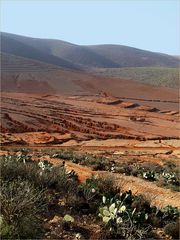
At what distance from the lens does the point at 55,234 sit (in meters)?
5.70

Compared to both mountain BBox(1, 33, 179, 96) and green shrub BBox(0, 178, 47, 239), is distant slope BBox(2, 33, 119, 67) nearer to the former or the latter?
mountain BBox(1, 33, 179, 96)

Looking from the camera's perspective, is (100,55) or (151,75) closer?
(151,75)

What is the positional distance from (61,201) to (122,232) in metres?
1.34

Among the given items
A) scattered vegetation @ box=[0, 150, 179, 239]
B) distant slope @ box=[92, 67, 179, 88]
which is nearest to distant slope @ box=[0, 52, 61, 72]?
distant slope @ box=[92, 67, 179, 88]

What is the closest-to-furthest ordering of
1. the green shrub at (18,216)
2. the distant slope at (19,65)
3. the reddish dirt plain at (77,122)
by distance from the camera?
the green shrub at (18,216), the reddish dirt plain at (77,122), the distant slope at (19,65)

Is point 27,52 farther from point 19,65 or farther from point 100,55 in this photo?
point 100,55

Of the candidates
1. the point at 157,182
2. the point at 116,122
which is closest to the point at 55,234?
the point at 157,182

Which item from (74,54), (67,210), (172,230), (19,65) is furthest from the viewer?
(74,54)

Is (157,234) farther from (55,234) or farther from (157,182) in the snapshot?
(157,182)

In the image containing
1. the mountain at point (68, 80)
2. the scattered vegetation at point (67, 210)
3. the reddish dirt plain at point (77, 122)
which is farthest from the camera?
the mountain at point (68, 80)

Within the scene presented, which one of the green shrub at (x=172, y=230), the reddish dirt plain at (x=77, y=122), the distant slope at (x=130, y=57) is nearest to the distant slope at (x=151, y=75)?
the reddish dirt plain at (x=77, y=122)

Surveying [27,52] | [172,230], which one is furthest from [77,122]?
[27,52]

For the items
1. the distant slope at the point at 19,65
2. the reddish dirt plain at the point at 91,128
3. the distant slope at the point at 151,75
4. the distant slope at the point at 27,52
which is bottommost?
the reddish dirt plain at the point at 91,128

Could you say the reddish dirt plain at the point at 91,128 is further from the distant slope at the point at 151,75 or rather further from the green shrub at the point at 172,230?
the distant slope at the point at 151,75
